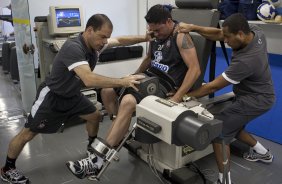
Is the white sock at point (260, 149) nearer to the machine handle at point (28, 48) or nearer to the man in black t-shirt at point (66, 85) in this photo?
the man in black t-shirt at point (66, 85)

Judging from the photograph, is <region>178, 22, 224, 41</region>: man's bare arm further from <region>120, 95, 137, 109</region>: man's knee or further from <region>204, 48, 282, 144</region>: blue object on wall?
<region>204, 48, 282, 144</region>: blue object on wall

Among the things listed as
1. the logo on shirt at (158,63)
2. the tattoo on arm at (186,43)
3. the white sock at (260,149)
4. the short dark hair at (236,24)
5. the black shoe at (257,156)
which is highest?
the short dark hair at (236,24)

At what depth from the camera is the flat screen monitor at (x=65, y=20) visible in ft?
10.9

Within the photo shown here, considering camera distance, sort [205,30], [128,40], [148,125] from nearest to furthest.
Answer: [148,125]
[205,30]
[128,40]

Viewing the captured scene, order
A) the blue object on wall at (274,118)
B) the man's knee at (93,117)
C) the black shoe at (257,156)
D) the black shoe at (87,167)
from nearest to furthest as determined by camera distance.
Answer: the black shoe at (87,167) < the man's knee at (93,117) < the black shoe at (257,156) < the blue object on wall at (274,118)

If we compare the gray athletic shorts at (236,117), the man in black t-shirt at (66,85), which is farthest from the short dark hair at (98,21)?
the gray athletic shorts at (236,117)

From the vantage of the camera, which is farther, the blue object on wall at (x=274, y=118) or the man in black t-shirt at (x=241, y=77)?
the blue object on wall at (x=274, y=118)

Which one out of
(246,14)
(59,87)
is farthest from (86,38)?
(246,14)

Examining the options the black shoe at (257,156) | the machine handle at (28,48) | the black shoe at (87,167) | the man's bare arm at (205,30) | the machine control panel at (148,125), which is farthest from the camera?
the machine handle at (28,48)

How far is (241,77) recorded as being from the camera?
2150 millimetres

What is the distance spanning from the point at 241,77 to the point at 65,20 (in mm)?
2211

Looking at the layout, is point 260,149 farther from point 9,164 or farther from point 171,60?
point 9,164

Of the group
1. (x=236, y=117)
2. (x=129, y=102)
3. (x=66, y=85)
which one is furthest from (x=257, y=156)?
(x=66, y=85)

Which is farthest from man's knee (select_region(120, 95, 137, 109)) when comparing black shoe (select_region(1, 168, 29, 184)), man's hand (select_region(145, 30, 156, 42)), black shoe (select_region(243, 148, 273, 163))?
black shoe (select_region(243, 148, 273, 163))
